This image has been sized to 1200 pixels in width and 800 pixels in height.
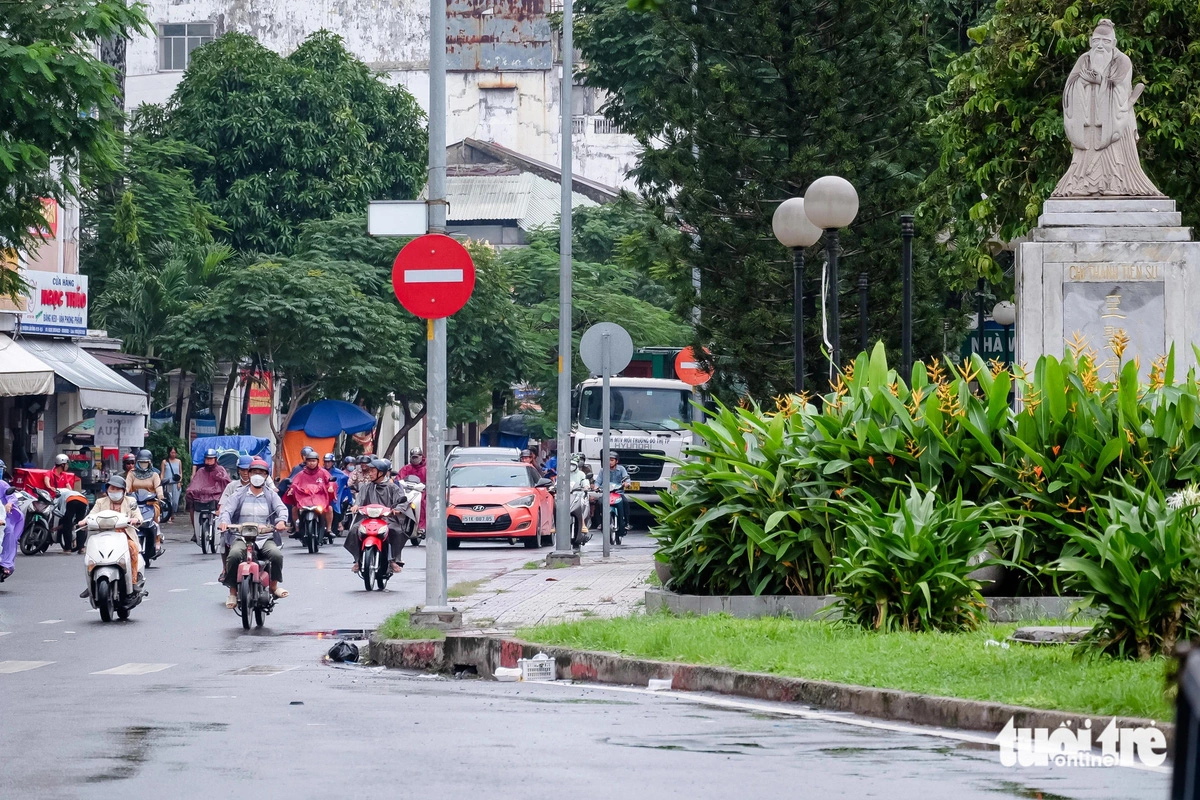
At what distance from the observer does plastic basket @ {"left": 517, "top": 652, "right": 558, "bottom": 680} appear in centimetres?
1211

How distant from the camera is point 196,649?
1486 cm

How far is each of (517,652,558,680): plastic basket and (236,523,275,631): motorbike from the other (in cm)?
537

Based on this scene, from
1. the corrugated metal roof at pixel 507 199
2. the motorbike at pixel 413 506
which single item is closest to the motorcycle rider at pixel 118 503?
the motorbike at pixel 413 506

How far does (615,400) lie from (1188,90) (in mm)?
18216

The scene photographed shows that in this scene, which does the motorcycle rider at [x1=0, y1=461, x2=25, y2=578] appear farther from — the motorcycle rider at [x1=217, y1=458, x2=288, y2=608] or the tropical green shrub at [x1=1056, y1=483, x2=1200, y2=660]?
the tropical green shrub at [x1=1056, y1=483, x2=1200, y2=660]


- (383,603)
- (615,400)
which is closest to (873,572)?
(383,603)

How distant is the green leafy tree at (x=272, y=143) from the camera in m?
54.8

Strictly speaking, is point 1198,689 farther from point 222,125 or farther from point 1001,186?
point 222,125

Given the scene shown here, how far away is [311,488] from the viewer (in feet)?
101

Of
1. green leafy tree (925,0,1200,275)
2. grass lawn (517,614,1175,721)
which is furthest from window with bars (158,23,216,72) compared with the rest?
grass lawn (517,614,1175,721)

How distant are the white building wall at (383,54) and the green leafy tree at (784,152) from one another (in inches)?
1700

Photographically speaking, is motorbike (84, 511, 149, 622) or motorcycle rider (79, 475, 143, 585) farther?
motorcycle rider (79, 475, 143, 585)

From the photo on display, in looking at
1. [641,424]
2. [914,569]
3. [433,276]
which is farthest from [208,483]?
[914,569]

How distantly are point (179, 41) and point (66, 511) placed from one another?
47.3 m
